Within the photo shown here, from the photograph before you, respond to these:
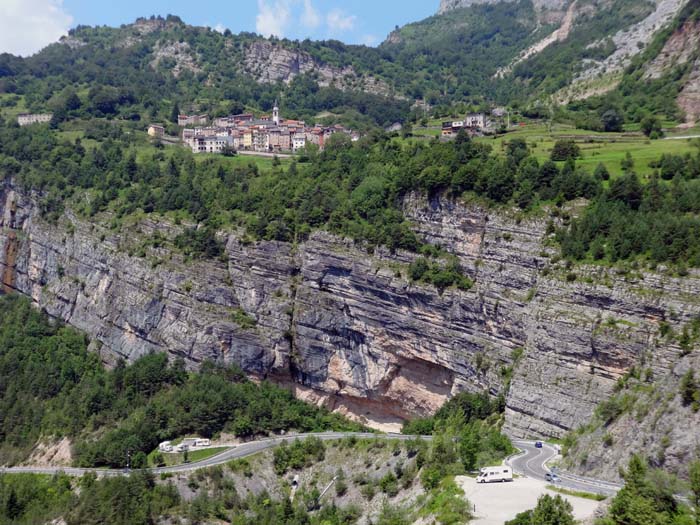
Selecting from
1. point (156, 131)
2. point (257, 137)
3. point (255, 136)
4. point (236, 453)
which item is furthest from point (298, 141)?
point (236, 453)

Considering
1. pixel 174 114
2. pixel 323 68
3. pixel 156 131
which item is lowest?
pixel 156 131

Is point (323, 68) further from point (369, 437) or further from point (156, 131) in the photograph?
point (369, 437)

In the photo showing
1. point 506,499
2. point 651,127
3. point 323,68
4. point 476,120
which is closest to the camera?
point 506,499

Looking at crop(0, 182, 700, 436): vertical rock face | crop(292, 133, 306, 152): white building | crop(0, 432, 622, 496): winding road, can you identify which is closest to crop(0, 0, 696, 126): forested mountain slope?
crop(292, 133, 306, 152): white building

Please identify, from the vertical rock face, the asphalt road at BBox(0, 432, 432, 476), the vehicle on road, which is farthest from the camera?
the asphalt road at BBox(0, 432, 432, 476)

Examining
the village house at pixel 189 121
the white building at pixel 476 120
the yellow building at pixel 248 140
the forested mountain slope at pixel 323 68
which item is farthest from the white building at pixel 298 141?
the forested mountain slope at pixel 323 68

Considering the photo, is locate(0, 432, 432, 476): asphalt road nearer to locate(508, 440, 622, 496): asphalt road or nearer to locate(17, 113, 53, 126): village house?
locate(508, 440, 622, 496): asphalt road
